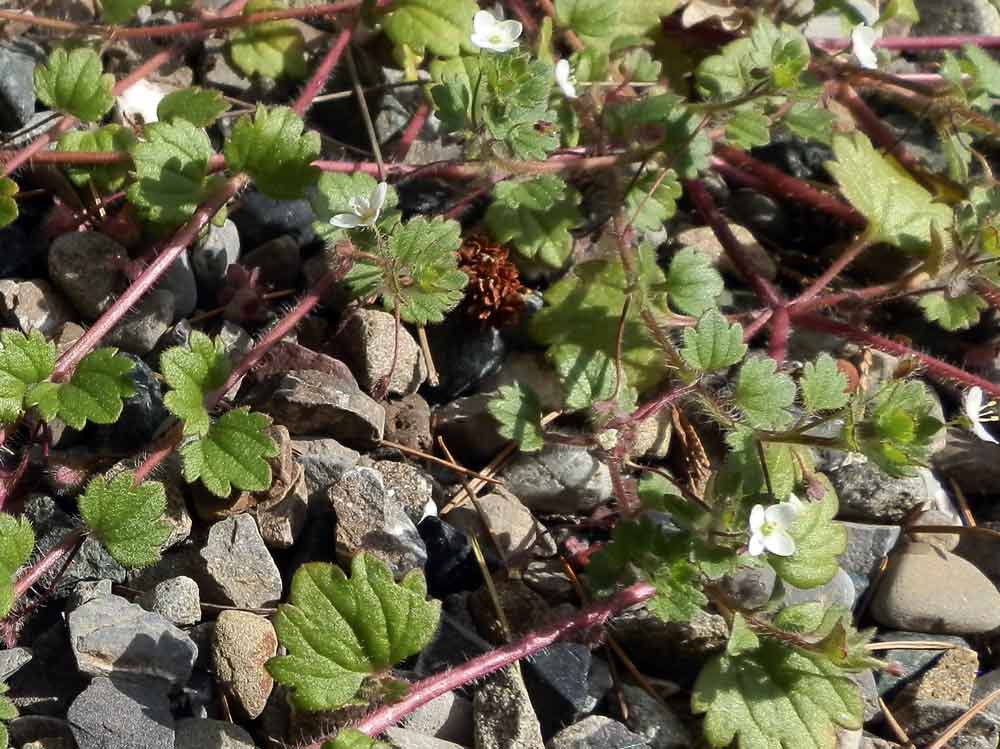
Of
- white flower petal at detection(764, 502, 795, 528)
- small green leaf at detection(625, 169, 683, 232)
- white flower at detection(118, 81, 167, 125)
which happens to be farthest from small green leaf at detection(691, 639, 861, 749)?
white flower at detection(118, 81, 167, 125)

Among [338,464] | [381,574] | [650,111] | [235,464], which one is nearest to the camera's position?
[381,574]

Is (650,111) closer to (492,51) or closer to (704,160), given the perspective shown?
(704,160)

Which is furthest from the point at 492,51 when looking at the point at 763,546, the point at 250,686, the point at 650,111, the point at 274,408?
the point at 250,686

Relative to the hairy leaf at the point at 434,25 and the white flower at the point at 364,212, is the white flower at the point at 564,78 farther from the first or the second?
the white flower at the point at 364,212

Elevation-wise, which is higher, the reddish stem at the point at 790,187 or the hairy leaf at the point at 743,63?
the hairy leaf at the point at 743,63

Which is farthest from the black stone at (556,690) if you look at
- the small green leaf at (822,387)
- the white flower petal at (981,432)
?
the white flower petal at (981,432)

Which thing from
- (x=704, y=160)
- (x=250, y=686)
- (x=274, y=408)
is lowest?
(x=250, y=686)
